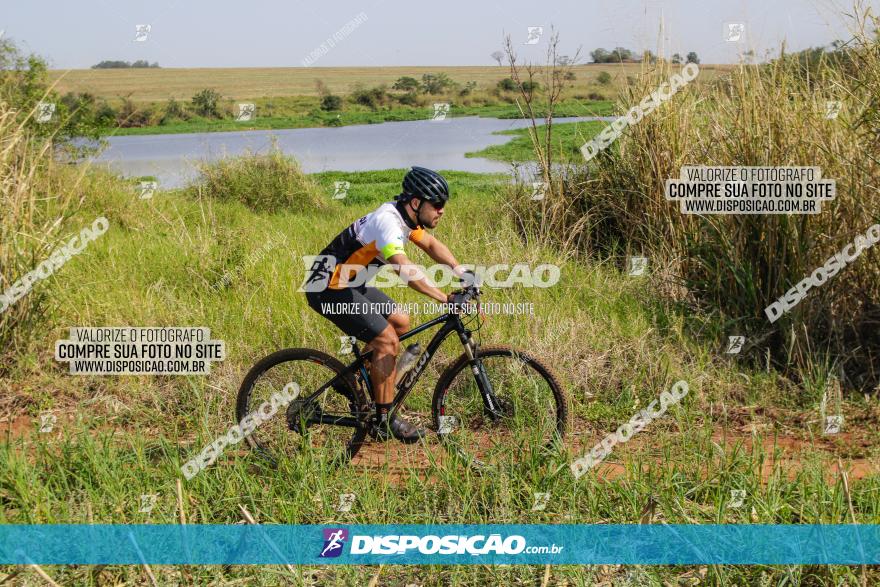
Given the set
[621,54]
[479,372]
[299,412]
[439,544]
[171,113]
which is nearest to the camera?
[439,544]

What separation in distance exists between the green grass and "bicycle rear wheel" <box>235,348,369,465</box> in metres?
0.21

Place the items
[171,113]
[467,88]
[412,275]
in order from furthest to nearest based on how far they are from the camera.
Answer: [467,88]
[171,113]
[412,275]

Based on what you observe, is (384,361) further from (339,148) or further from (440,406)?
(339,148)

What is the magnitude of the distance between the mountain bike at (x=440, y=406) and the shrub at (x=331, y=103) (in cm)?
3042

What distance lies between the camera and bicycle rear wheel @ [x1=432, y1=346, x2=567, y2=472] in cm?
470

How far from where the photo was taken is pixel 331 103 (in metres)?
35.2

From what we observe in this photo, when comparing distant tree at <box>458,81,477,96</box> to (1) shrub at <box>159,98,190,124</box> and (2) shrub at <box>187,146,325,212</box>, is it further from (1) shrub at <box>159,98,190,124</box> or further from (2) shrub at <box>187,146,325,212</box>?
(2) shrub at <box>187,146,325,212</box>

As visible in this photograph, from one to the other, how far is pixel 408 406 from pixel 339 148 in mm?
17259

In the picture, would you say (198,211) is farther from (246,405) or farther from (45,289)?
(246,405)

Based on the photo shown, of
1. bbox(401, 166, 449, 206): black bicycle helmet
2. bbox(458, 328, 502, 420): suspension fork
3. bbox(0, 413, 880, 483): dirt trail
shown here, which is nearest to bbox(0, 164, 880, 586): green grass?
bbox(0, 413, 880, 483): dirt trail

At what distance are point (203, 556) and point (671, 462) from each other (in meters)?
2.91

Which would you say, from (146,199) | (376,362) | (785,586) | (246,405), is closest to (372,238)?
(376,362)

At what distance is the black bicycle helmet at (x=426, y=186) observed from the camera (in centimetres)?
477

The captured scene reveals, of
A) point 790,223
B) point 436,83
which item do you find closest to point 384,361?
point 790,223
